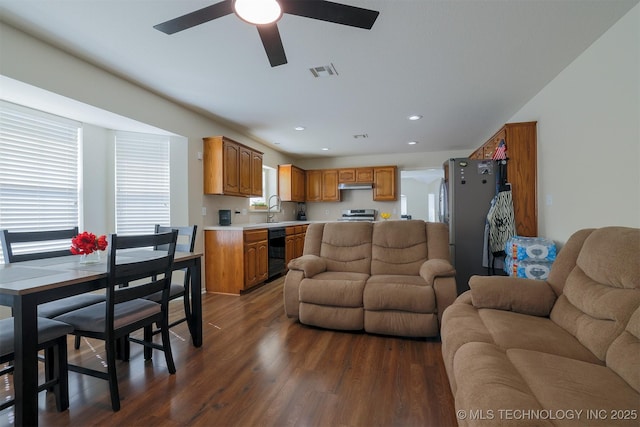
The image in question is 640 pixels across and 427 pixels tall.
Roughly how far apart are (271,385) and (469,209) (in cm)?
292

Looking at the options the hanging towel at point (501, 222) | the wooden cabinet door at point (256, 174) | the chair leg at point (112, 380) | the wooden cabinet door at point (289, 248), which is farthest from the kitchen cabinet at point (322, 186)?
the chair leg at point (112, 380)

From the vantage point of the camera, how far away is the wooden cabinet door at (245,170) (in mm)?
4328

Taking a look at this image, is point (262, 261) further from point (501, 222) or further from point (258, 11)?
point (258, 11)

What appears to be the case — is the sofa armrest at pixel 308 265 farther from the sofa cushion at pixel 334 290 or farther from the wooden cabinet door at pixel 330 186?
the wooden cabinet door at pixel 330 186

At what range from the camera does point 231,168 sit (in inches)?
161

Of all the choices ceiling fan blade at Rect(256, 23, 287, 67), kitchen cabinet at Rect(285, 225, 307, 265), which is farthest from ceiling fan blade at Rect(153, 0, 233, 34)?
kitchen cabinet at Rect(285, 225, 307, 265)

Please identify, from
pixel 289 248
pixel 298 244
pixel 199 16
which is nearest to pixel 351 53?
pixel 199 16

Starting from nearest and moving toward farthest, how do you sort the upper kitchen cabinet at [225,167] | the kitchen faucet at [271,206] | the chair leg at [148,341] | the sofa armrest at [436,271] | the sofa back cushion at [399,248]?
the chair leg at [148,341], the sofa armrest at [436,271], the sofa back cushion at [399,248], the upper kitchen cabinet at [225,167], the kitchen faucet at [271,206]

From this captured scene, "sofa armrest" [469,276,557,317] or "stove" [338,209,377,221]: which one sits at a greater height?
"stove" [338,209,377,221]

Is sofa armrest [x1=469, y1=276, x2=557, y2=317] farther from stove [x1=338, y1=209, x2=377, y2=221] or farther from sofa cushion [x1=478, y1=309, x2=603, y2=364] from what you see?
stove [x1=338, y1=209, x2=377, y2=221]

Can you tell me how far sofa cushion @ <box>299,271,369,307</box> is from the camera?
2.53 m

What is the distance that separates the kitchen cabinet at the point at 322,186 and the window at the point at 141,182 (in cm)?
358

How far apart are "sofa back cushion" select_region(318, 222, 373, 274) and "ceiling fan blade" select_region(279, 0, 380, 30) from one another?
202 centimetres

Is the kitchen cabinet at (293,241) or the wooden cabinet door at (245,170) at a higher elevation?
the wooden cabinet door at (245,170)
